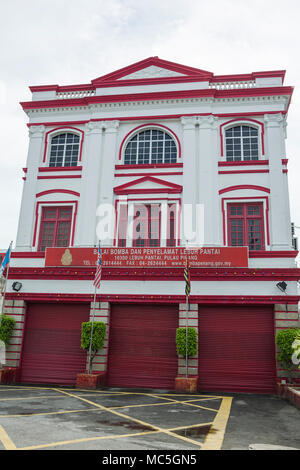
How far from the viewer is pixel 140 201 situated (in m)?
18.6

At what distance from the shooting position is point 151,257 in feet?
56.3

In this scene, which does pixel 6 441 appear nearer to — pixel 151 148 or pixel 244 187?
pixel 244 187

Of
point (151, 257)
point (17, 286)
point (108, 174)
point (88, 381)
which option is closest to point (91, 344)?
point (88, 381)

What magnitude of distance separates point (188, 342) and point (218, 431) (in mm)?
6806

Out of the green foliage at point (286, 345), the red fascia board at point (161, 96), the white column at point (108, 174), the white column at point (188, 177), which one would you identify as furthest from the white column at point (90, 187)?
the green foliage at point (286, 345)

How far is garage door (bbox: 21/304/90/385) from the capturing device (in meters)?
17.2

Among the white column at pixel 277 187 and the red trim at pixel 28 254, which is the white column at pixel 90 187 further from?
the white column at pixel 277 187

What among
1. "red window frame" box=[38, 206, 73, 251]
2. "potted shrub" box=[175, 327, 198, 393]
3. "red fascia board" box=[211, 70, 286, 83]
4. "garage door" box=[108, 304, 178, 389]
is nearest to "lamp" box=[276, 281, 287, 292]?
"potted shrub" box=[175, 327, 198, 393]

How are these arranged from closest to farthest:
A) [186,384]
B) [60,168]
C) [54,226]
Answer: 1. [186,384]
2. [54,226]
3. [60,168]

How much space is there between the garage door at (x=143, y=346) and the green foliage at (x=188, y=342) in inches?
36.6

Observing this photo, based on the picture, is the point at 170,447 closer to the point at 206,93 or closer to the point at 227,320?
the point at 227,320

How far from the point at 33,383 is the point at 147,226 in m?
8.55
